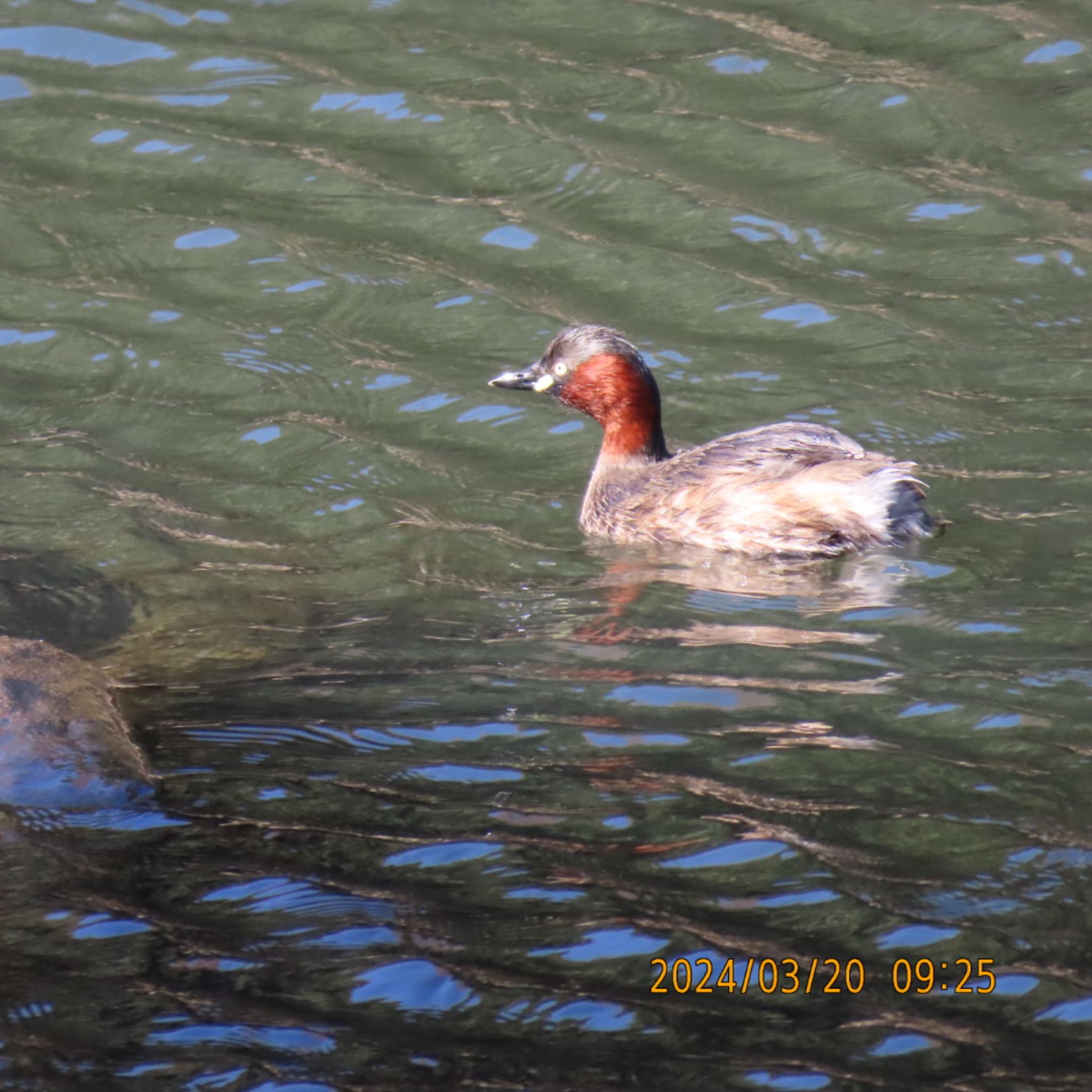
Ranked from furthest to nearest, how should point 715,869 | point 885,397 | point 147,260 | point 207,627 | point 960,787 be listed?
point 147,260, point 885,397, point 207,627, point 960,787, point 715,869

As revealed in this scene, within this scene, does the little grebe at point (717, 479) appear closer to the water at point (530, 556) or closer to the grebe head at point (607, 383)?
the grebe head at point (607, 383)

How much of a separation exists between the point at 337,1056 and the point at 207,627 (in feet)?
9.02

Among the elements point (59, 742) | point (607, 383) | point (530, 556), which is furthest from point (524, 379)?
point (59, 742)

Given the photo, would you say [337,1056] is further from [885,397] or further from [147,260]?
[147,260]

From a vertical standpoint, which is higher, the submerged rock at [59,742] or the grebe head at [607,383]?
the grebe head at [607,383]

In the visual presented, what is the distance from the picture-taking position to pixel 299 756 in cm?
475

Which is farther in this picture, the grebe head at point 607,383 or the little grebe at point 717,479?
the grebe head at point 607,383

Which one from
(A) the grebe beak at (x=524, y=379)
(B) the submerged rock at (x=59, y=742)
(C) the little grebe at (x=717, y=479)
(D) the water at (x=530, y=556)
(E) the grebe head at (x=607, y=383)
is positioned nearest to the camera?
(D) the water at (x=530, y=556)

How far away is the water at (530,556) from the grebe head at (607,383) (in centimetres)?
33

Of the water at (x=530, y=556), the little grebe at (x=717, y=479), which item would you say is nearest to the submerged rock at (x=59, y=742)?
the water at (x=530, y=556)

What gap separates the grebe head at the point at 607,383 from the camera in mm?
7168

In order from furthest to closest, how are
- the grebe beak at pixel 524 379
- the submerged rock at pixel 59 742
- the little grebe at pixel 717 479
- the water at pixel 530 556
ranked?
the grebe beak at pixel 524 379
the little grebe at pixel 717 479
the submerged rock at pixel 59 742
the water at pixel 530 556

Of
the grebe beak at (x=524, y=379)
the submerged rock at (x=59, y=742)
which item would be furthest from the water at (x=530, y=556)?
the grebe beak at (x=524, y=379)

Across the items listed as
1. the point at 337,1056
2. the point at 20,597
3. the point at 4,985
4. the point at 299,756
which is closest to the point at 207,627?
the point at 20,597
